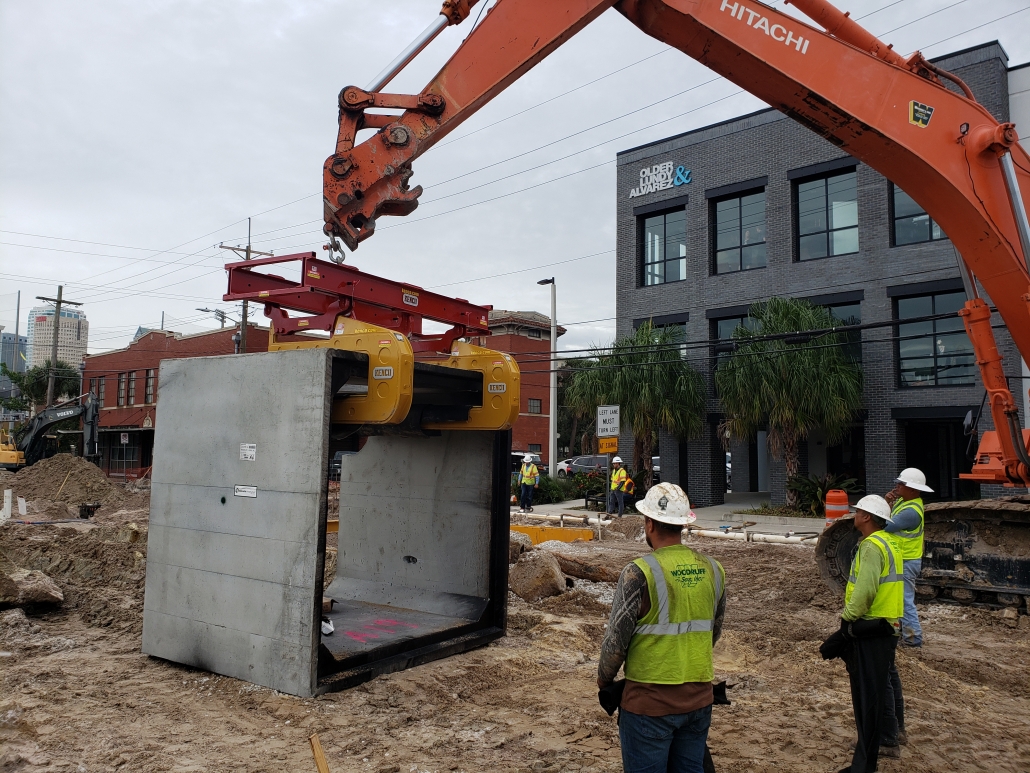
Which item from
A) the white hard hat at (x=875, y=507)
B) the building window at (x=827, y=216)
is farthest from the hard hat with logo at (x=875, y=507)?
the building window at (x=827, y=216)

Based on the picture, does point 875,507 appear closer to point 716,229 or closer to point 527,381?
point 716,229

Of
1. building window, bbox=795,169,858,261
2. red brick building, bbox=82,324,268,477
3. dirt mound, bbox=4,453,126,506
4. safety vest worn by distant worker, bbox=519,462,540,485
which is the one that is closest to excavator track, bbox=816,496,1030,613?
safety vest worn by distant worker, bbox=519,462,540,485

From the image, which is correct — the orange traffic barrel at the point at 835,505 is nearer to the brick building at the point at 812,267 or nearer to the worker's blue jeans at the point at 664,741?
the brick building at the point at 812,267

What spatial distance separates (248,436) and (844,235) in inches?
813

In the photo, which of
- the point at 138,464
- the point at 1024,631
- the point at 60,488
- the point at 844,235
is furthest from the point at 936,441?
the point at 138,464

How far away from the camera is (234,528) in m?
6.76

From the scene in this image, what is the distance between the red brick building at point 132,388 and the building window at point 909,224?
30969mm

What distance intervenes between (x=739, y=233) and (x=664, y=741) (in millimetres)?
23460

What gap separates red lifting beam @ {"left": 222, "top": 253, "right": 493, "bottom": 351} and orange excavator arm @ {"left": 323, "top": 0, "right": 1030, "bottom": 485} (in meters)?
0.46

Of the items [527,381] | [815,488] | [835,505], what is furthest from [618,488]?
[527,381]

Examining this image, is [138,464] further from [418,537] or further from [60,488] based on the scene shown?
[418,537]

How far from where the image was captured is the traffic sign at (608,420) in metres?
20.3

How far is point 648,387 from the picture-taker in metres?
23.7

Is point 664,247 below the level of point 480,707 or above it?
above
